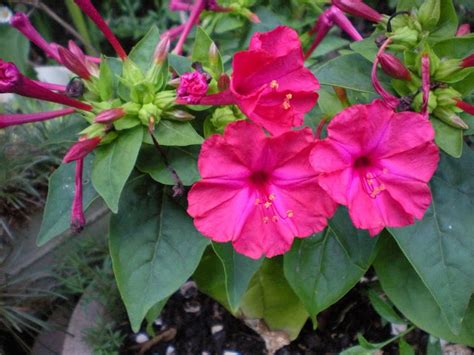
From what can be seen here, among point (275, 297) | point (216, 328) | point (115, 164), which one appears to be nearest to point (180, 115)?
point (115, 164)

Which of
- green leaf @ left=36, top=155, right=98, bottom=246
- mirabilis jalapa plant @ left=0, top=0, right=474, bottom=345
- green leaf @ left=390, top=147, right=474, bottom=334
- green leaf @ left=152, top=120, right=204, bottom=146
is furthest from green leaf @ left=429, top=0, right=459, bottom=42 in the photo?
green leaf @ left=36, top=155, right=98, bottom=246

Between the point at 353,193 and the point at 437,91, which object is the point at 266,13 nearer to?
the point at 437,91

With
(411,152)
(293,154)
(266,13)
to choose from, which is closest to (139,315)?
(293,154)

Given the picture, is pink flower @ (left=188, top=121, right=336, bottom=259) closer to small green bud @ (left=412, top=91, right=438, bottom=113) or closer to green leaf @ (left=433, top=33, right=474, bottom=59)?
small green bud @ (left=412, top=91, right=438, bottom=113)

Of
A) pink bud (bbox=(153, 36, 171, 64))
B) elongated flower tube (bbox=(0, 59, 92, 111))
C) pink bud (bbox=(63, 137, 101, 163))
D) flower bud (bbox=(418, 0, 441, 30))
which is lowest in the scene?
pink bud (bbox=(63, 137, 101, 163))

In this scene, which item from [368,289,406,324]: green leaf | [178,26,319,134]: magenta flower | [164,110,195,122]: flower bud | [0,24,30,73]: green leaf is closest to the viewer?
[178,26,319,134]: magenta flower

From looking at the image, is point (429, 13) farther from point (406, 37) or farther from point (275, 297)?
point (275, 297)

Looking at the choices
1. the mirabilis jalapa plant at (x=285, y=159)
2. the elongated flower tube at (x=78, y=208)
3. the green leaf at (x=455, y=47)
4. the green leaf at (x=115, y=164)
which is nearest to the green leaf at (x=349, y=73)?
the mirabilis jalapa plant at (x=285, y=159)
